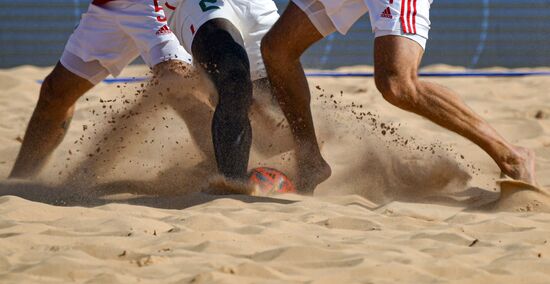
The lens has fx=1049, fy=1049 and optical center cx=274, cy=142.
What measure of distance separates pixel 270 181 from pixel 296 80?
52 centimetres

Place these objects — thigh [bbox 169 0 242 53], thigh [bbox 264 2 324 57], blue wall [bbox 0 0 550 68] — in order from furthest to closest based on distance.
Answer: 1. blue wall [bbox 0 0 550 68]
2. thigh [bbox 169 0 242 53]
3. thigh [bbox 264 2 324 57]

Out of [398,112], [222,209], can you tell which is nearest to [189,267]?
[222,209]

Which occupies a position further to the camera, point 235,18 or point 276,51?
point 235,18

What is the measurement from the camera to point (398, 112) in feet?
23.8

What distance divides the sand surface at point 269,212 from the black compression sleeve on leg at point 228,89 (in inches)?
7.8

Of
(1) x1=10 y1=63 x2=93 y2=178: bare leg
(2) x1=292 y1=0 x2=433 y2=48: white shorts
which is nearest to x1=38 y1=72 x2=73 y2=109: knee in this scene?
(1) x1=10 y1=63 x2=93 y2=178: bare leg

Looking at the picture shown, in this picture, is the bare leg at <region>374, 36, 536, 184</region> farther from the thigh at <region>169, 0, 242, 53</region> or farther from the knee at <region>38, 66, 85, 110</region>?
the knee at <region>38, 66, 85, 110</region>

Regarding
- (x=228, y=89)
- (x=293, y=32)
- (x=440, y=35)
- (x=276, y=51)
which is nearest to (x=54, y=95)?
(x=228, y=89)

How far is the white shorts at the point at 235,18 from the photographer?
4840 millimetres

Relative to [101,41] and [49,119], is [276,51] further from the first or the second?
[49,119]

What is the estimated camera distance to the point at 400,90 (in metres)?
4.28

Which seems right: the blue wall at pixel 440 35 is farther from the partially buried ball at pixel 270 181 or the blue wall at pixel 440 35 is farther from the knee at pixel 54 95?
the partially buried ball at pixel 270 181

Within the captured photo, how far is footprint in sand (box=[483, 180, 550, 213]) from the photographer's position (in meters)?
4.17

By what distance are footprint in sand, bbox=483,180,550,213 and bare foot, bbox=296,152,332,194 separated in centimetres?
85
